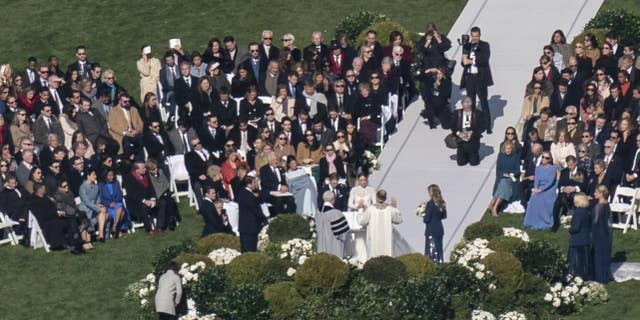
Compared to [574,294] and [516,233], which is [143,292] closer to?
[516,233]

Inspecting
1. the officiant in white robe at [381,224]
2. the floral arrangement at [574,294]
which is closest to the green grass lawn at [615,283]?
the floral arrangement at [574,294]

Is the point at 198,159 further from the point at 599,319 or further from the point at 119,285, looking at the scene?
the point at 599,319

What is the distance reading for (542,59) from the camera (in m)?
41.8

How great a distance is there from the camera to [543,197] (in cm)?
3828

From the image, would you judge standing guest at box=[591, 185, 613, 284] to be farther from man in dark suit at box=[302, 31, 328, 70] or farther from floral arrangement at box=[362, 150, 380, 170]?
man in dark suit at box=[302, 31, 328, 70]

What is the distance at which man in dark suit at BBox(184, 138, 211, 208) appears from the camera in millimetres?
40062

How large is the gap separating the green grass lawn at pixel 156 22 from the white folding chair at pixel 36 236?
872 cm

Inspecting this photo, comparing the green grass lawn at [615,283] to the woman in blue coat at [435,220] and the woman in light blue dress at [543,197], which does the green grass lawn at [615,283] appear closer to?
the woman in light blue dress at [543,197]

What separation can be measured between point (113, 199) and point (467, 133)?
7305mm

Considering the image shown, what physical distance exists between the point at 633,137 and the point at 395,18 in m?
10.7

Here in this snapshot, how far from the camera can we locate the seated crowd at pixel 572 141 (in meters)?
38.3

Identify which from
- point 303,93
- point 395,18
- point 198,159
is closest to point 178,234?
point 198,159

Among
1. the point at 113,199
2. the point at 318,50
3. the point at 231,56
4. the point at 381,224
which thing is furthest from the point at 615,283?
the point at 231,56

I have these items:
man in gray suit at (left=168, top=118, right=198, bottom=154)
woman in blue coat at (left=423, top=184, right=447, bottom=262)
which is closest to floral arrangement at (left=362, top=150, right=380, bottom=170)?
man in gray suit at (left=168, top=118, right=198, bottom=154)
